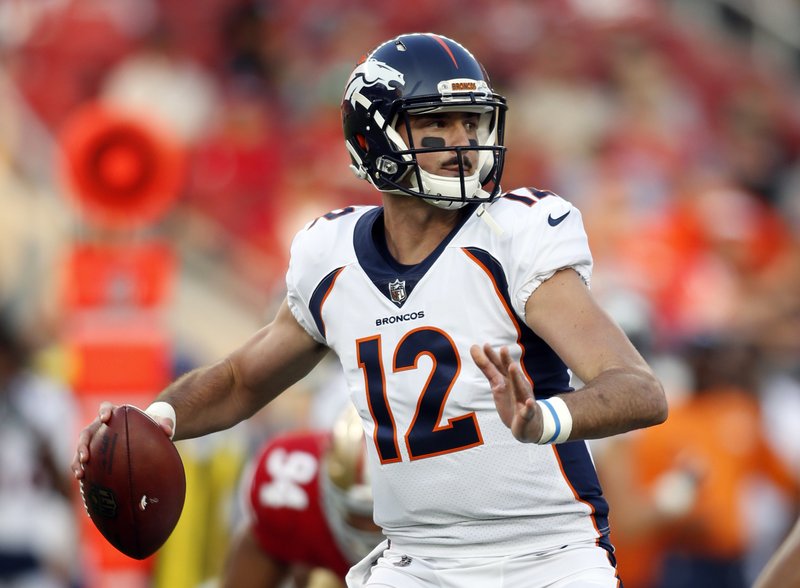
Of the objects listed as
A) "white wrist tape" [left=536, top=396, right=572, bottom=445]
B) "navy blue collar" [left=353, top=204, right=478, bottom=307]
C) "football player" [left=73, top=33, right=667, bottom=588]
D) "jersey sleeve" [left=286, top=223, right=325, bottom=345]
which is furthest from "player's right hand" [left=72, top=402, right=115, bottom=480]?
"white wrist tape" [left=536, top=396, right=572, bottom=445]

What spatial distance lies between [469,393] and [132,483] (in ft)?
2.73

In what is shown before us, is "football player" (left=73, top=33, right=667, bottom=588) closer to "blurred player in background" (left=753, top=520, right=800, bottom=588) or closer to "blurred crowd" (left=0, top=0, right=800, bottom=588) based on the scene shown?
"blurred player in background" (left=753, top=520, right=800, bottom=588)

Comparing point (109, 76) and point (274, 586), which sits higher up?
point (109, 76)

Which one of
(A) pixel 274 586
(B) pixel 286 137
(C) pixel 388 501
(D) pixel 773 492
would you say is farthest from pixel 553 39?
(C) pixel 388 501

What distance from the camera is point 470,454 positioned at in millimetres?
3539

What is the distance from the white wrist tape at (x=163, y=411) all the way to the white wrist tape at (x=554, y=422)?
3.87 ft

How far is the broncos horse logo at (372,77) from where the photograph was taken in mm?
3816

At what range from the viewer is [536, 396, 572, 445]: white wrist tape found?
306 cm

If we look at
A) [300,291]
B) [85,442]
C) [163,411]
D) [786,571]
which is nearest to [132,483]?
[85,442]

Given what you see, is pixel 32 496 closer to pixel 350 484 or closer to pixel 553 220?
pixel 350 484

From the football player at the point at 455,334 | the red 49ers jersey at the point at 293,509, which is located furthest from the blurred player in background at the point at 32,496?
the football player at the point at 455,334

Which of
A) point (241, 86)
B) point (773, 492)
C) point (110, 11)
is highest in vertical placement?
point (110, 11)

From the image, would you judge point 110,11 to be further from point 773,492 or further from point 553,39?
point 773,492

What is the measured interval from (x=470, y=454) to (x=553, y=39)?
29.2 ft
